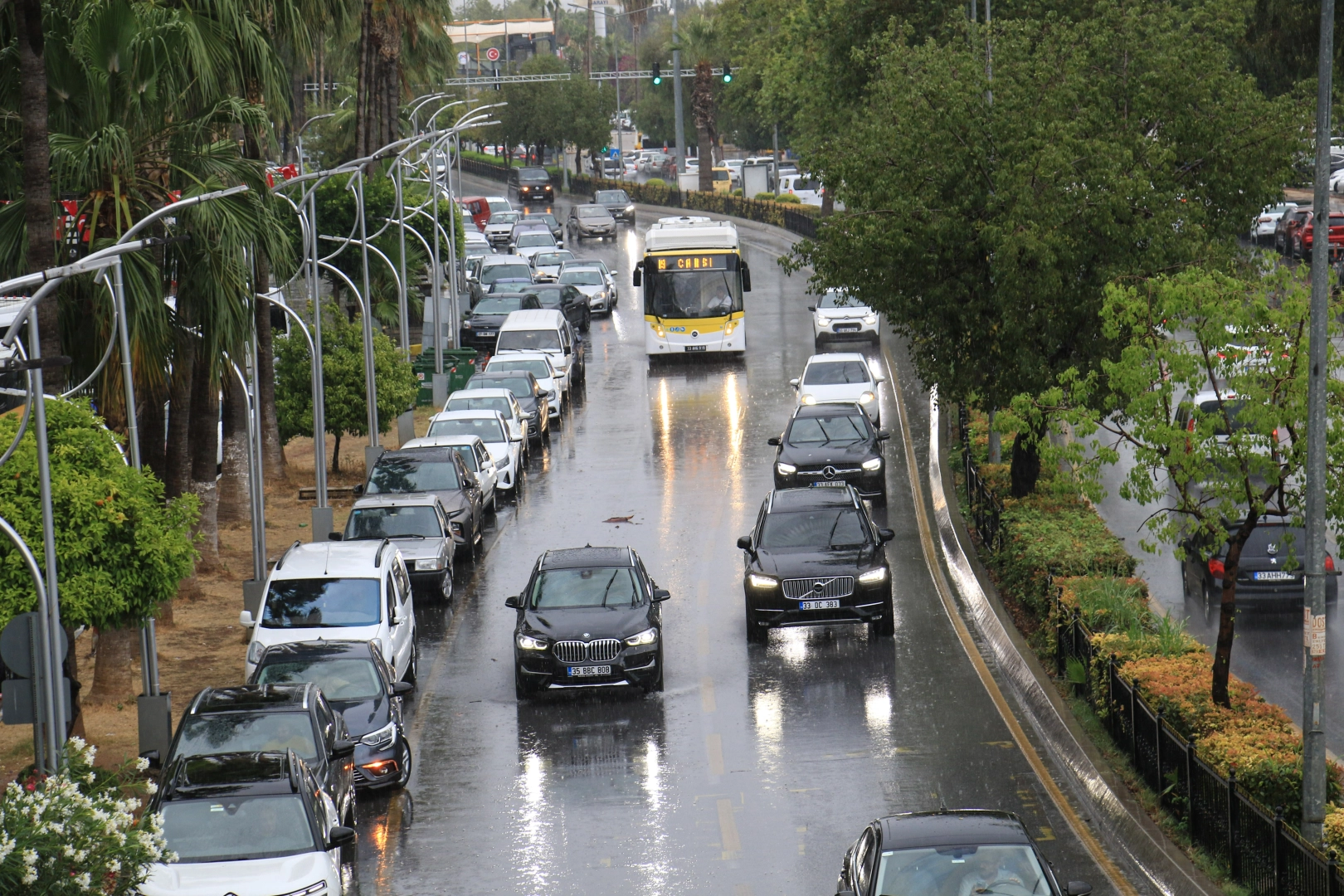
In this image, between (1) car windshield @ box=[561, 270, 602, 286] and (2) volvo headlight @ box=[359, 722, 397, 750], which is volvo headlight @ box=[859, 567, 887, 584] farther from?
(1) car windshield @ box=[561, 270, 602, 286]

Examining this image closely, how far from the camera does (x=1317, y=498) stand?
42.4ft

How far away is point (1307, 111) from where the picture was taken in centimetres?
2644

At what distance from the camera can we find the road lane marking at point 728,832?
1466cm

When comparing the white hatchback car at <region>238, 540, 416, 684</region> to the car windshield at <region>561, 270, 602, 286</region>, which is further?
the car windshield at <region>561, 270, 602, 286</region>

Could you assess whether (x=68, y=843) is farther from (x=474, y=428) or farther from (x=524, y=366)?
(x=524, y=366)

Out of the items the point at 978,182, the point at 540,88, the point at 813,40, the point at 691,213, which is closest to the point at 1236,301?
the point at 978,182

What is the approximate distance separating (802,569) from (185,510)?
8.05 metres

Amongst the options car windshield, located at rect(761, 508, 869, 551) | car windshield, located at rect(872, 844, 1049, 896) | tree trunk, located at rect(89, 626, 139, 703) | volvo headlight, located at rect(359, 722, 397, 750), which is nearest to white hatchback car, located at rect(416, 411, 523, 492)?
car windshield, located at rect(761, 508, 869, 551)

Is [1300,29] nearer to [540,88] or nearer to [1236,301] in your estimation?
[1236,301]

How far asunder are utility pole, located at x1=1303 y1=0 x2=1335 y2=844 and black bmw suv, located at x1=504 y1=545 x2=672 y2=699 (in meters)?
8.31

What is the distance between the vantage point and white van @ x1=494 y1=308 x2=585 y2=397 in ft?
135

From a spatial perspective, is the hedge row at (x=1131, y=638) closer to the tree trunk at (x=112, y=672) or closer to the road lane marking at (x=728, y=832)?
the road lane marking at (x=728, y=832)

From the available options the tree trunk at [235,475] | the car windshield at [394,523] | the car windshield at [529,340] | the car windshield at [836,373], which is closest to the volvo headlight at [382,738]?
the car windshield at [394,523]

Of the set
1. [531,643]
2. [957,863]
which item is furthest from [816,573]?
[957,863]
